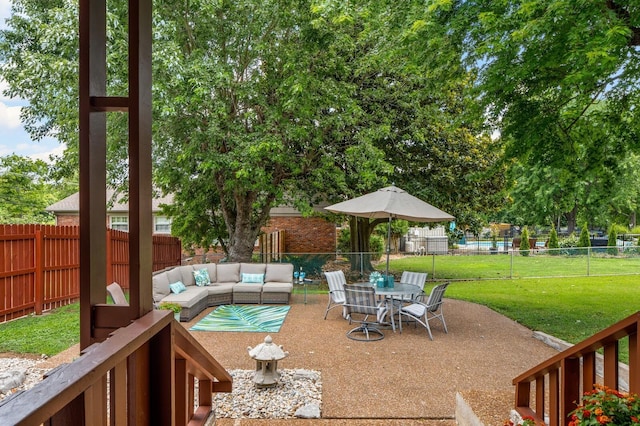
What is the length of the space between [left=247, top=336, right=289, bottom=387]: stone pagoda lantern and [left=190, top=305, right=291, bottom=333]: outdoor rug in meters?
2.39

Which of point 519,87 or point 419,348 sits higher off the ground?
point 519,87

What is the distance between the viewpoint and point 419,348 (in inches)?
234

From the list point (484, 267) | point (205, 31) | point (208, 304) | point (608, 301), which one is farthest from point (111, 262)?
point (484, 267)

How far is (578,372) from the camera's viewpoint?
8.39 feet

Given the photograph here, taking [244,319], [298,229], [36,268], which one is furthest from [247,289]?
[298,229]

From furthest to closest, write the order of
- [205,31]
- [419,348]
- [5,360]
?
[205,31] → [419,348] → [5,360]

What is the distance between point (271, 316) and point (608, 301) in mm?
7514

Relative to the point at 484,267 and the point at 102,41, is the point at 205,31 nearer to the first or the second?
the point at 102,41

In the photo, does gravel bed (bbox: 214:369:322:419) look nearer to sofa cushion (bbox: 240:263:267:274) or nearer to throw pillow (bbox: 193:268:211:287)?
throw pillow (bbox: 193:268:211:287)

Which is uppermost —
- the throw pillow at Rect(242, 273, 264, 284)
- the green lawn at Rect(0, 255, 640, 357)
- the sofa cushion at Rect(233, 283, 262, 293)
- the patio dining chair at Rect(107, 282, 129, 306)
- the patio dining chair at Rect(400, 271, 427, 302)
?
the patio dining chair at Rect(107, 282, 129, 306)

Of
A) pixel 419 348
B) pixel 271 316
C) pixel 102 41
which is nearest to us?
pixel 102 41

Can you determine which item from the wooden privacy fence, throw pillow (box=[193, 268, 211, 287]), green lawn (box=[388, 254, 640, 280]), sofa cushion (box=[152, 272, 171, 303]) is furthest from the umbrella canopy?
green lawn (box=[388, 254, 640, 280])

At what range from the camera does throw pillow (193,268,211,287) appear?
8945 millimetres

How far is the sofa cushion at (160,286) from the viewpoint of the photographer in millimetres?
7383
